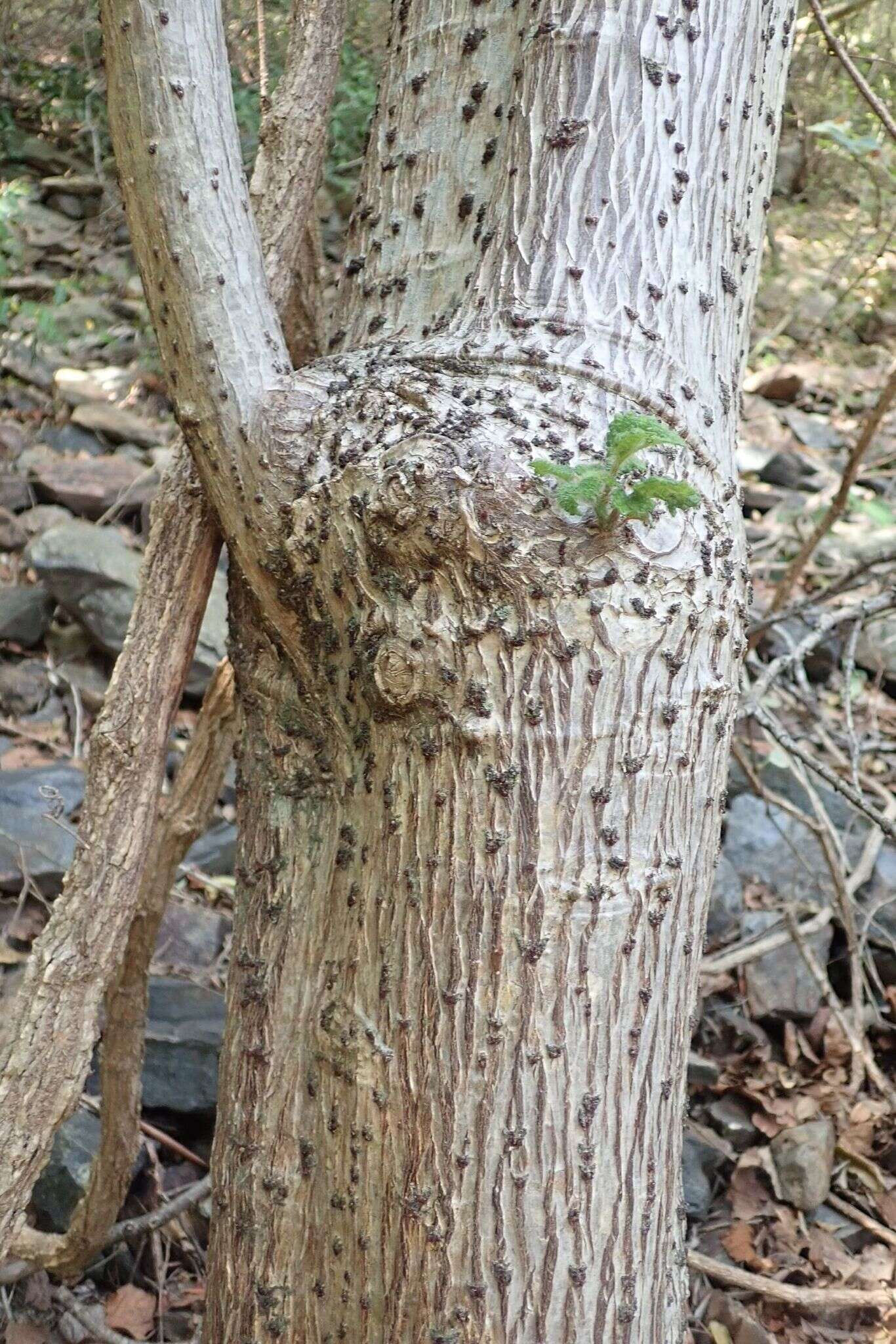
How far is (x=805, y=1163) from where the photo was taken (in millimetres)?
2654

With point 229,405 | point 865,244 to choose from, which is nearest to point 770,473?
point 865,244

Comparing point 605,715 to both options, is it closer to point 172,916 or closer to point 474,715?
point 474,715

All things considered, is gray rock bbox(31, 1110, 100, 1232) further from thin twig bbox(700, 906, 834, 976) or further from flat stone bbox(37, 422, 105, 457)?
flat stone bbox(37, 422, 105, 457)

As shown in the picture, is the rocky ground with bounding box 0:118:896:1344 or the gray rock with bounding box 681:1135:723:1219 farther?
the gray rock with bounding box 681:1135:723:1219

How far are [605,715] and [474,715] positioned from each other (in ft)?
0.54

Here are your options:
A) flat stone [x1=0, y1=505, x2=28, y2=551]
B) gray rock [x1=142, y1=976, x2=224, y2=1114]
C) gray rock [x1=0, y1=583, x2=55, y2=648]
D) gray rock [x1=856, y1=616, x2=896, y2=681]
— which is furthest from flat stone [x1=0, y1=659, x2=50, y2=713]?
gray rock [x1=856, y1=616, x2=896, y2=681]

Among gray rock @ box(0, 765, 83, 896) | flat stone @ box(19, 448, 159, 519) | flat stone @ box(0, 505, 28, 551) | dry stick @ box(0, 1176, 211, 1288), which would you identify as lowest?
dry stick @ box(0, 1176, 211, 1288)

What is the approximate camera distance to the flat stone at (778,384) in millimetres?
6602

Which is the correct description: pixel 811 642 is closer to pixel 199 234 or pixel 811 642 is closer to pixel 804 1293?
pixel 804 1293

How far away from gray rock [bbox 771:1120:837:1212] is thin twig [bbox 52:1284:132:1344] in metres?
1.52

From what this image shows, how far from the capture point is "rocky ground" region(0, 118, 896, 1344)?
2.46m

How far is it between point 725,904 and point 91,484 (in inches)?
131

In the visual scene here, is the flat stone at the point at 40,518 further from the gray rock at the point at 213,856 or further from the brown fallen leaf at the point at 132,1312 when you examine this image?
the brown fallen leaf at the point at 132,1312

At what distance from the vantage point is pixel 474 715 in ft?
4.58
